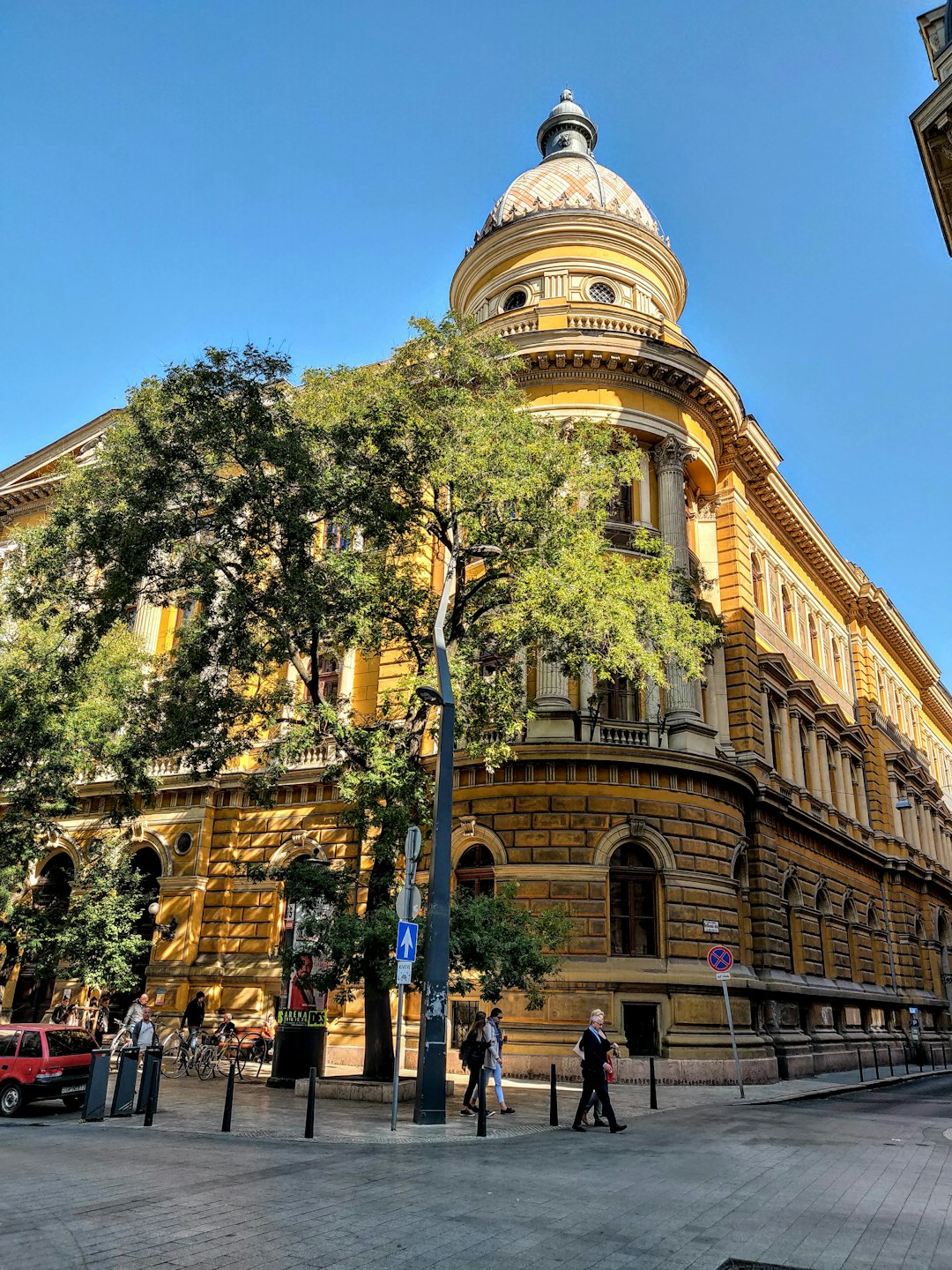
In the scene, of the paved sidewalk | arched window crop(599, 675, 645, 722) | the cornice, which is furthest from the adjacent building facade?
the paved sidewalk

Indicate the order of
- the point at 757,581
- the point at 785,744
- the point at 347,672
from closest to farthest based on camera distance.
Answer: the point at 347,672 → the point at 785,744 → the point at 757,581

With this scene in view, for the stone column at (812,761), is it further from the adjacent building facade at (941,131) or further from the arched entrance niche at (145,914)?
the arched entrance niche at (145,914)

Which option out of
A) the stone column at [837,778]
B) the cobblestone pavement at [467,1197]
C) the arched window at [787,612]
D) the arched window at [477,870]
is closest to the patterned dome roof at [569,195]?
the arched window at [787,612]

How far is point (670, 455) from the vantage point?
27.2 m

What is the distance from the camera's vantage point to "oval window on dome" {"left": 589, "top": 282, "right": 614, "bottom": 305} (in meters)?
32.3

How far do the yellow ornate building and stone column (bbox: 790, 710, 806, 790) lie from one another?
0.56ft

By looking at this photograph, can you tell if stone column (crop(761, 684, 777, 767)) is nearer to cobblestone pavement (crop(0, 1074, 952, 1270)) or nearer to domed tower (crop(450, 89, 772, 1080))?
domed tower (crop(450, 89, 772, 1080))

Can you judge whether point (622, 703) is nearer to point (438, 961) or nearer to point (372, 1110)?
point (372, 1110)

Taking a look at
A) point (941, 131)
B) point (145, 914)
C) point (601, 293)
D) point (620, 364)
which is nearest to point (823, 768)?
point (620, 364)

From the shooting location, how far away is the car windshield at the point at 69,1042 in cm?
1548

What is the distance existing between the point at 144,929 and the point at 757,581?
2164cm


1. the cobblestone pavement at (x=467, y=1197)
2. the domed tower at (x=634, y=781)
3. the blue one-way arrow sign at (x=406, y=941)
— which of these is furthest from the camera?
the domed tower at (x=634, y=781)

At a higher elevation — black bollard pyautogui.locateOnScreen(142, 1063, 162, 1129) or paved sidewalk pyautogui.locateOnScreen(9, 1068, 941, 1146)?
black bollard pyautogui.locateOnScreen(142, 1063, 162, 1129)

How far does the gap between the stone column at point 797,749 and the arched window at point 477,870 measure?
1329cm
